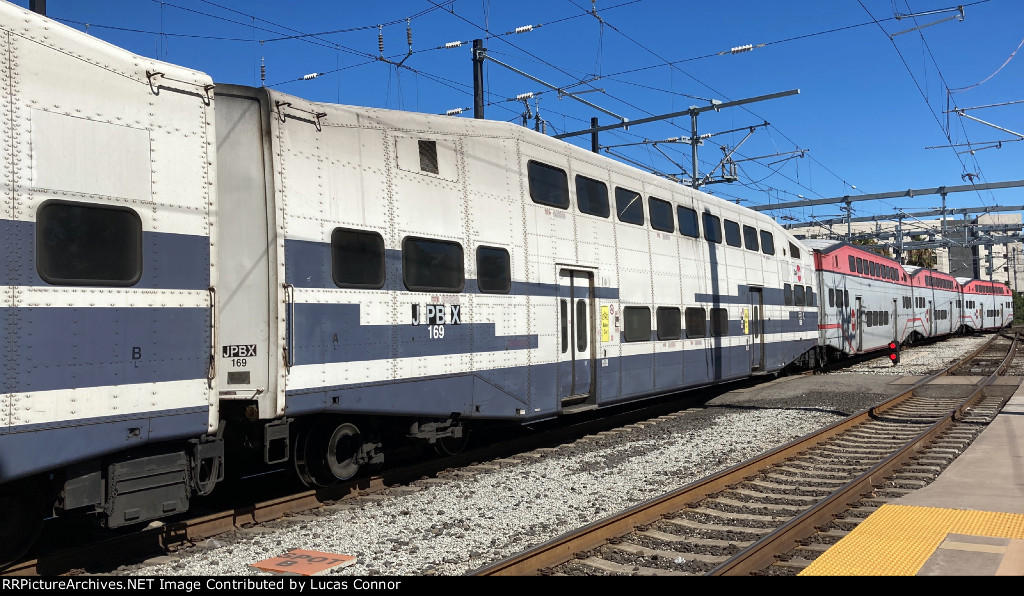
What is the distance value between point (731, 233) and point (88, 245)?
13.9 m

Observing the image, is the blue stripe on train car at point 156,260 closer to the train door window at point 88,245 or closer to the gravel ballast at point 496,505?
the train door window at point 88,245

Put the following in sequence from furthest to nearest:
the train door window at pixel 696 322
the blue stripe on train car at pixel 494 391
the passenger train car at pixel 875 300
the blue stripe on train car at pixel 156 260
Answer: the passenger train car at pixel 875 300, the train door window at pixel 696 322, the blue stripe on train car at pixel 494 391, the blue stripe on train car at pixel 156 260

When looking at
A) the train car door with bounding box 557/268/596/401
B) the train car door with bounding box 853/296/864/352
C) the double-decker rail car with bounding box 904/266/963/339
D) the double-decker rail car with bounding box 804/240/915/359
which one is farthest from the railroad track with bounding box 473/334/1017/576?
the double-decker rail car with bounding box 904/266/963/339

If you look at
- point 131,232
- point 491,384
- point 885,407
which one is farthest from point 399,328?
point 885,407

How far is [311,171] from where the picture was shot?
7.51 m

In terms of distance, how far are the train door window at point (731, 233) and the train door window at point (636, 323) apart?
4.66m

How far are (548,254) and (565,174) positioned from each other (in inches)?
54.8

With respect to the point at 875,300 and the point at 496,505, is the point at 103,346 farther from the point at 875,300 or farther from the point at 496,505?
the point at 875,300

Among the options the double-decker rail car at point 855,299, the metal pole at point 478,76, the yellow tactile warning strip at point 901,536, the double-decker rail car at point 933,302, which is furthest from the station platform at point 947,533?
the double-decker rail car at point 933,302

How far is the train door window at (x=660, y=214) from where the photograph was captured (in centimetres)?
1353

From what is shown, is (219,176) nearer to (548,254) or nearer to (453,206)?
(453,206)

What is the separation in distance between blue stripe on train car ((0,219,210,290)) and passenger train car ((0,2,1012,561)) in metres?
0.02

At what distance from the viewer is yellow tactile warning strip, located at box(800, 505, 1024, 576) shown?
5562mm

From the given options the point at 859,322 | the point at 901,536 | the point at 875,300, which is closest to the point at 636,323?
the point at 901,536
